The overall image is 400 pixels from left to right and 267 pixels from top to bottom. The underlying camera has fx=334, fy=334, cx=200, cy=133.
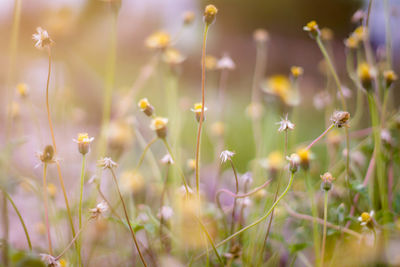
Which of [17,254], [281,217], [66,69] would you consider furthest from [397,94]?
[66,69]

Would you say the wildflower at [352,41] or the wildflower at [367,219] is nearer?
the wildflower at [367,219]

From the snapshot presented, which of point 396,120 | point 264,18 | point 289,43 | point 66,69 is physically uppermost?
point 264,18

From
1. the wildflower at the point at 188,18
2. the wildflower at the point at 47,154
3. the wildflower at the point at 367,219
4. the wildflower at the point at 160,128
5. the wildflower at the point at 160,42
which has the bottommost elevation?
the wildflower at the point at 367,219

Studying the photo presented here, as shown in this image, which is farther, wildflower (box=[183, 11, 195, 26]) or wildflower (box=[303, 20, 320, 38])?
wildflower (box=[183, 11, 195, 26])

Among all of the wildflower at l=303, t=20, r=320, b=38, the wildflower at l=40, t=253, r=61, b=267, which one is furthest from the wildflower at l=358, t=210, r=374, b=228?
the wildflower at l=40, t=253, r=61, b=267

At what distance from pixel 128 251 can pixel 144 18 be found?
1.72 metres

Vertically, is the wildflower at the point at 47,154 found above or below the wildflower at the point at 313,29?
below

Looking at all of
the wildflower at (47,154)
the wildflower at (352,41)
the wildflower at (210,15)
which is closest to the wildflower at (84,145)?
the wildflower at (47,154)

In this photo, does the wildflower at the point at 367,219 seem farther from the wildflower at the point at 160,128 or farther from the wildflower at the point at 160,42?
the wildflower at the point at 160,42

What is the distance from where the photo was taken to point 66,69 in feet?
5.15

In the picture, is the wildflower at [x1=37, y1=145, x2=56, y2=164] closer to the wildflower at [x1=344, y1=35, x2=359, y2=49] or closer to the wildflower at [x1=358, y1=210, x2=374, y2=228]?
Result: the wildflower at [x1=358, y1=210, x2=374, y2=228]

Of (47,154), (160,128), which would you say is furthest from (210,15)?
(47,154)

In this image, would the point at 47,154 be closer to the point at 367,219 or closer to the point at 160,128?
the point at 160,128

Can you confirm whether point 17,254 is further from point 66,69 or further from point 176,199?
point 66,69
